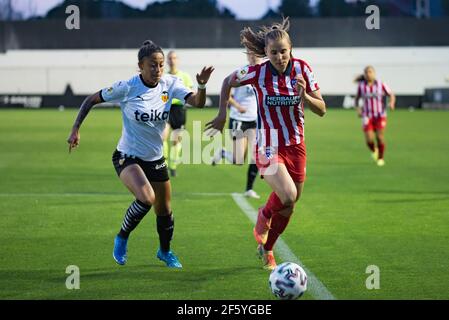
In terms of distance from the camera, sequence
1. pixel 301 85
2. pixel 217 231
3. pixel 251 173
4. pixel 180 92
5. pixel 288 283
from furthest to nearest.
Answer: pixel 251 173
pixel 217 231
pixel 180 92
pixel 301 85
pixel 288 283

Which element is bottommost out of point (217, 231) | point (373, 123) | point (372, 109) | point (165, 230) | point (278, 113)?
point (217, 231)

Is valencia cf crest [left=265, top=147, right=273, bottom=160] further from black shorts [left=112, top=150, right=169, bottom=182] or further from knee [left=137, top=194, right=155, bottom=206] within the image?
knee [left=137, top=194, right=155, bottom=206]

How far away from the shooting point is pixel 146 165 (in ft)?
29.2

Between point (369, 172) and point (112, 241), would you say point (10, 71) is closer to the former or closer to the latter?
point (369, 172)

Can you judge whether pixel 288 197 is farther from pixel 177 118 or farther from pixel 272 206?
pixel 177 118

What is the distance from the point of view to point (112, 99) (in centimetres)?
885

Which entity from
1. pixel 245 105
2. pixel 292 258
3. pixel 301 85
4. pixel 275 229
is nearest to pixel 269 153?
pixel 275 229

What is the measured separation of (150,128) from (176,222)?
3049 millimetres

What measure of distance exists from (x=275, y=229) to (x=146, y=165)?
4.80 ft

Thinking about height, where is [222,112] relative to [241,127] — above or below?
above

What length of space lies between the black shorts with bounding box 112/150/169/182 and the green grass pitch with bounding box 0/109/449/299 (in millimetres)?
899

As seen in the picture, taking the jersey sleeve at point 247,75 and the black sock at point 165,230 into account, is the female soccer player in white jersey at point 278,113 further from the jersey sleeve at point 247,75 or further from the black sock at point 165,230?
the black sock at point 165,230

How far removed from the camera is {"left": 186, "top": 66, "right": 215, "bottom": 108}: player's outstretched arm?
8.52m
